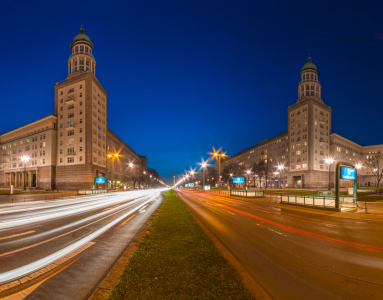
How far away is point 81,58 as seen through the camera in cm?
7712

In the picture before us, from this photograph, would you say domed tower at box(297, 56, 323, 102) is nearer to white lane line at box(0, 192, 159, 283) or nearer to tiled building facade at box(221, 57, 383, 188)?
tiled building facade at box(221, 57, 383, 188)

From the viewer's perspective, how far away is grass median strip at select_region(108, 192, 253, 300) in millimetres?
4543

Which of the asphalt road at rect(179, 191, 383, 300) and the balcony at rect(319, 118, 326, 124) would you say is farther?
the balcony at rect(319, 118, 326, 124)

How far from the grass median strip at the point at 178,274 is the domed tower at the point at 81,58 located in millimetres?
80609

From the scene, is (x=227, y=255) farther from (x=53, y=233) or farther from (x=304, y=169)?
(x=304, y=169)

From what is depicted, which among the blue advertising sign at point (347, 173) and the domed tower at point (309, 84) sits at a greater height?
the domed tower at point (309, 84)

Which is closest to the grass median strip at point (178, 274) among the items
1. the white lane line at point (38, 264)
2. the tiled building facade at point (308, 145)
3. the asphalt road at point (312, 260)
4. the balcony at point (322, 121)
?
the asphalt road at point (312, 260)

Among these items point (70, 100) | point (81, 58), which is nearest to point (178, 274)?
point (70, 100)

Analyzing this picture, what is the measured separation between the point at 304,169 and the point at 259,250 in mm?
82627

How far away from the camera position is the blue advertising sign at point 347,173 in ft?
72.6

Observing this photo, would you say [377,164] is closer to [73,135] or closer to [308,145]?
[308,145]

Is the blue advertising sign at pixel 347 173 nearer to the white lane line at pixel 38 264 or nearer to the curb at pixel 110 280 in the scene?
the curb at pixel 110 280

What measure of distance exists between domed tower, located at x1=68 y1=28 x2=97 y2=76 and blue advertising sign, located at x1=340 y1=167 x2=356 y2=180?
7752cm

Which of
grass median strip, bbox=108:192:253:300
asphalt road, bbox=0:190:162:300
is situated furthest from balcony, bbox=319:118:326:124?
grass median strip, bbox=108:192:253:300
